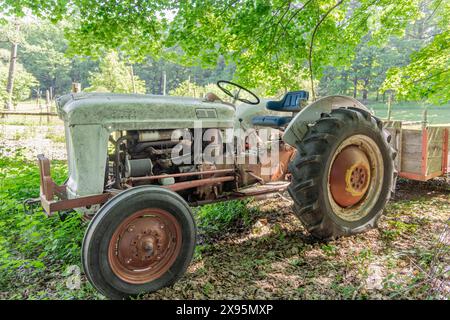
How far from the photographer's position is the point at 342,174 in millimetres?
2820

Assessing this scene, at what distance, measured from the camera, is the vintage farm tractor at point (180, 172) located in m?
2.05

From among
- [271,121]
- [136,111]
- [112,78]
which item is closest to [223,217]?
[271,121]

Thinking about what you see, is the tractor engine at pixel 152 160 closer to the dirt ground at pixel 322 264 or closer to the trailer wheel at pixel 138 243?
the trailer wheel at pixel 138 243

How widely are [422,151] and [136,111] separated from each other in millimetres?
3734

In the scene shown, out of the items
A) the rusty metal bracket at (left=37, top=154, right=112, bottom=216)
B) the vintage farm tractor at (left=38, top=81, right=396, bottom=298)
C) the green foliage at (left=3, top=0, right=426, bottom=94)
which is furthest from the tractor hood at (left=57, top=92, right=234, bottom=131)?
the green foliage at (left=3, top=0, right=426, bottom=94)

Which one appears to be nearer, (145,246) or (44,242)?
(145,246)

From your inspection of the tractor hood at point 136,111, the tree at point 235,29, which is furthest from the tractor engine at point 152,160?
the tree at point 235,29

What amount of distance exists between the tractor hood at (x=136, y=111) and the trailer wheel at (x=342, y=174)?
0.86 metres

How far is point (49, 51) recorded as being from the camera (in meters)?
39.0

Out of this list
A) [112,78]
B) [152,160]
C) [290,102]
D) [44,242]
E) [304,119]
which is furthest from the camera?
[112,78]

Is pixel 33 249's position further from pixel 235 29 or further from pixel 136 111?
pixel 235 29

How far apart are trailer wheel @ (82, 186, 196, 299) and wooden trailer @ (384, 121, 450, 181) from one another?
3.49 m

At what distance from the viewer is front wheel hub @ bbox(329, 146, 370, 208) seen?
283 cm
